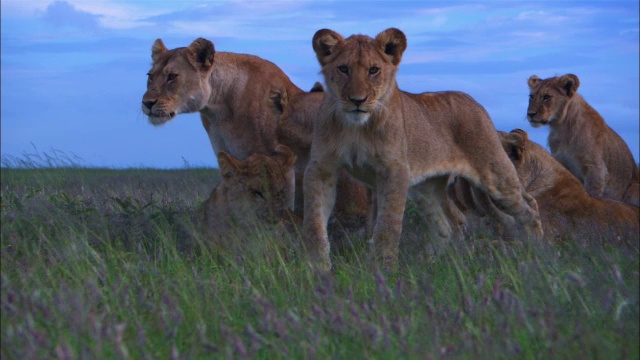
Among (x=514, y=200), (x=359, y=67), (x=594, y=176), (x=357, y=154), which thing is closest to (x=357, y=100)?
(x=359, y=67)

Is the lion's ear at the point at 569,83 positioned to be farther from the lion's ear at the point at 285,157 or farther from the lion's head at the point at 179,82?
the lion's ear at the point at 285,157

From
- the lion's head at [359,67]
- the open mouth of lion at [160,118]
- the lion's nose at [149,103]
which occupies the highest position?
the lion's head at [359,67]

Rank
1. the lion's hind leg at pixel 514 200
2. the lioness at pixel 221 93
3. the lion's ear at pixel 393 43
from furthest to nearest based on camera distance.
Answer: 1. the lioness at pixel 221 93
2. the lion's hind leg at pixel 514 200
3. the lion's ear at pixel 393 43

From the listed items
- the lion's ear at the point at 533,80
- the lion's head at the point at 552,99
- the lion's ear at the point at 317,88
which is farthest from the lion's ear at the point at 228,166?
the lion's ear at the point at 533,80

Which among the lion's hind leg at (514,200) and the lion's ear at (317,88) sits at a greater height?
the lion's ear at (317,88)

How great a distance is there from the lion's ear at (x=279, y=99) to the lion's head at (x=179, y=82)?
22.4 inches

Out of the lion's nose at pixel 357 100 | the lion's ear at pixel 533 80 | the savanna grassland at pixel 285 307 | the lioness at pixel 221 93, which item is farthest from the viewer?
the lion's ear at pixel 533 80

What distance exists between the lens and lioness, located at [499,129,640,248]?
7742mm

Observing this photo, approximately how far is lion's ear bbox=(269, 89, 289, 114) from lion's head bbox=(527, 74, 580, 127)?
16.8 ft

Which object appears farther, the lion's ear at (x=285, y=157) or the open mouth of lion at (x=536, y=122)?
the open mouth of lion at (x=536, y=122)

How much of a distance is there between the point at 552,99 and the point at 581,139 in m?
0.63

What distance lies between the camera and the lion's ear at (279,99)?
304 inches

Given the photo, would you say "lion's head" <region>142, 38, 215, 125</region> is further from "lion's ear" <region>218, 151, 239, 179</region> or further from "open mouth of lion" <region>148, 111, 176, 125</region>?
"lion's ear" <region>218, 151, 239, 179</region>

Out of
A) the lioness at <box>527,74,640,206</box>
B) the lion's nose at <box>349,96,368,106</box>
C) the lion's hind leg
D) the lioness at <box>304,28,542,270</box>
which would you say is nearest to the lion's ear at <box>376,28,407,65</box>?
the lioness at <box>304,28,542,270</box>
